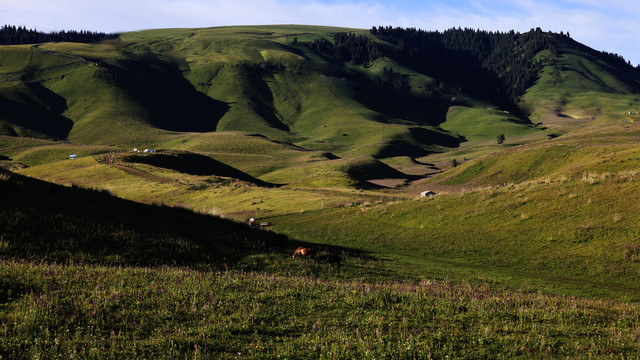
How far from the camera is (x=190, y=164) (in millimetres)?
138625

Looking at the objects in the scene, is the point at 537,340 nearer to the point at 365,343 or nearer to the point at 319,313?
the point at 365,343

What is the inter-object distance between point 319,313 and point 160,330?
357 centimetres

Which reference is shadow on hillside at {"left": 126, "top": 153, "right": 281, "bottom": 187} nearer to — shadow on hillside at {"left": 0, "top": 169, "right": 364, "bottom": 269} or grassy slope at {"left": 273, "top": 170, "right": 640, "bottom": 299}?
grassy slope at {"left": 273, "top": 170, "right": 640, "bottom": 299}

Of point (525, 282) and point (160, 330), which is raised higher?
point (160, 330)

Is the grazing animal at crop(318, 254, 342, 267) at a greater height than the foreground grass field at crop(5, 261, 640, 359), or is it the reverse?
the foreground grass field at crop(5, 261, 640, 359)

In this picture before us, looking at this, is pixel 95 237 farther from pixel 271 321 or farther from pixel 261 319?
pixel 271 321

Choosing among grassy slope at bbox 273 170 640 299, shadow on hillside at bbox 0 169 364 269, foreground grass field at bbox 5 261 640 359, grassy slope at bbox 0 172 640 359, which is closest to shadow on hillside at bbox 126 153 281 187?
grassy slope at bbox 273 170 640 299

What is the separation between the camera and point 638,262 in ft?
83.1

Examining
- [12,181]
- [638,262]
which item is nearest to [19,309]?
[12,181]

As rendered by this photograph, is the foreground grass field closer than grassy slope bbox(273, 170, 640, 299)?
Yes

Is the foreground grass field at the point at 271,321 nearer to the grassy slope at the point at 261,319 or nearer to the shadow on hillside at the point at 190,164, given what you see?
the grassy slope at the point at 261,319

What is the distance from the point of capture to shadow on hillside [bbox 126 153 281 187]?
130m

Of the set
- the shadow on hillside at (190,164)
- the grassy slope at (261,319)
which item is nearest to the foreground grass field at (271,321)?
the grassy slope at (261,319)

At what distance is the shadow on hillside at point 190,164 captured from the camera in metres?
130
